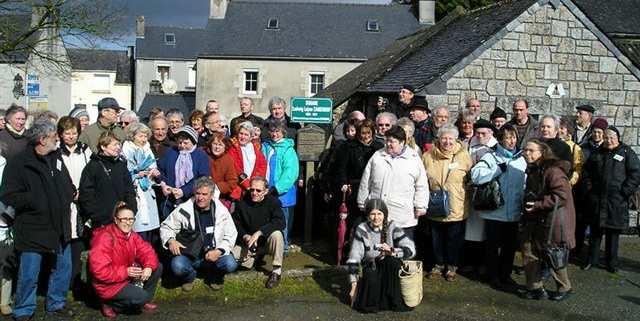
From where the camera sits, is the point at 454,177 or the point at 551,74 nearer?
the point at 454,177

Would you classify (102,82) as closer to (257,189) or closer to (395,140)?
(257,189)

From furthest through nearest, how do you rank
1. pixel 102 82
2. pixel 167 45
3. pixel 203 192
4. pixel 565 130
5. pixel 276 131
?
pixel 102 82
pixel 167 45
pixel 565 130
pixel 276 131
pixel 203 192

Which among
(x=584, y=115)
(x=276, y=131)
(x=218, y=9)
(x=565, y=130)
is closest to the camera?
(x=276, y=131)

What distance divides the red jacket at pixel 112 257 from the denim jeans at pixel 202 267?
47 cm

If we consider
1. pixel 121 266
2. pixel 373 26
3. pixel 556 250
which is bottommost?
pixel 121 266

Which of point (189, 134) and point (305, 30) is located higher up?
point (305, 30)

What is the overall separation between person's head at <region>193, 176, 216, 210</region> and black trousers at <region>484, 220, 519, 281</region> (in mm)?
3086

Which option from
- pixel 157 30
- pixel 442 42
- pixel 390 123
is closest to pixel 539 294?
pixel 390 123

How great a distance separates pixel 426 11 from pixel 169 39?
2064 cm

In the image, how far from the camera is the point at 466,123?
770 centimetres

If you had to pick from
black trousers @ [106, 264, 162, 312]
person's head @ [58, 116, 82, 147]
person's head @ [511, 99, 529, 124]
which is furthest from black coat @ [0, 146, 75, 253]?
person's head @ [511, 99, 529, 124]

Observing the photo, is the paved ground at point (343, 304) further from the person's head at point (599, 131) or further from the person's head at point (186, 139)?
the person's head at point (599, 131)

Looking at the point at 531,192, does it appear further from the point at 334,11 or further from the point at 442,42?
the point at 334,11

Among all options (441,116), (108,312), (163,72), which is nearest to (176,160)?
(108,312)
